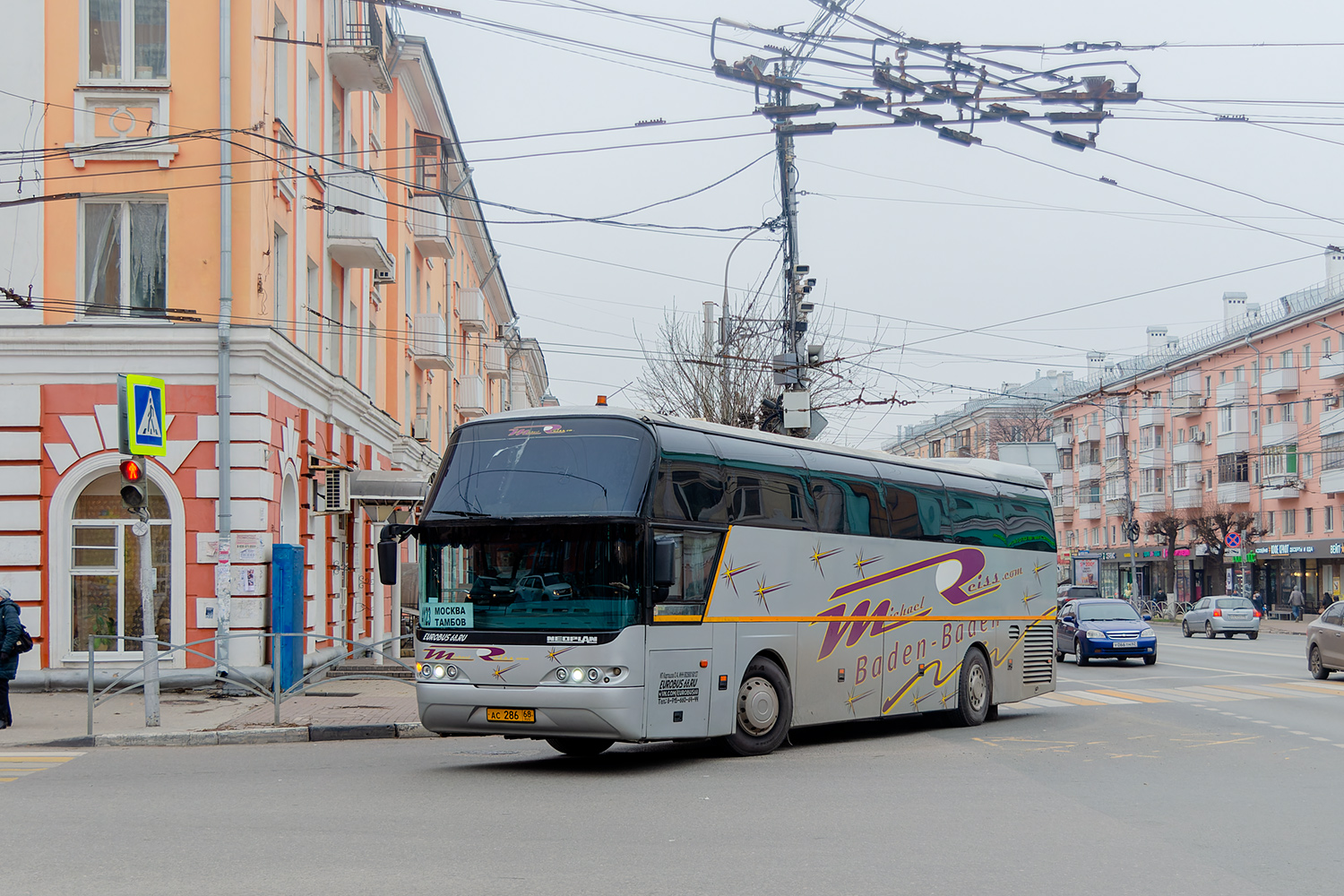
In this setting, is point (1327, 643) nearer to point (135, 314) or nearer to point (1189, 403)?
point (135, 314)

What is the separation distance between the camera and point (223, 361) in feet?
65.3

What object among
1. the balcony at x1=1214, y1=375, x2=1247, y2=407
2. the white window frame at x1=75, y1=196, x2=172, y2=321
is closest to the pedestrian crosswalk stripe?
the white window frame at x1=75, y1=196, x2=172, y2=321

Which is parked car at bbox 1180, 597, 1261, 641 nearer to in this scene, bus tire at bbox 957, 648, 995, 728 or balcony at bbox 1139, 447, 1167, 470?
bus tire at bbox 957, 648, 995, 728

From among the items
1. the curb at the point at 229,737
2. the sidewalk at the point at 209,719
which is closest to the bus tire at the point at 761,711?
the curb at the point at 229,737

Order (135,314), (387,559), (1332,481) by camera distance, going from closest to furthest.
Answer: (387,559), (135,314), (1332,481)

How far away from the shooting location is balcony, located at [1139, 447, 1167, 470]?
278ft

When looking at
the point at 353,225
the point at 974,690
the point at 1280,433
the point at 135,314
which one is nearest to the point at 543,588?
the point at 974,690

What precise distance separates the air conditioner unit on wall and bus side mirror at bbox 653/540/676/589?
13.1m

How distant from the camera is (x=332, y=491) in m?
24.8

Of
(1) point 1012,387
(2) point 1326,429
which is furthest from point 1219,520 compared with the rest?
(1) point 1012,387

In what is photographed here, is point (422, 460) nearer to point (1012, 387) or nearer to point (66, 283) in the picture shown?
point (66, 283)

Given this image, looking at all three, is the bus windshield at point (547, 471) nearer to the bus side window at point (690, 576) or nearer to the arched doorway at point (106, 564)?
the bus side window at point (690, 576)

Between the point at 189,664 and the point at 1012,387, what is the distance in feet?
297

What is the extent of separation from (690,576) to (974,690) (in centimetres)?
656
